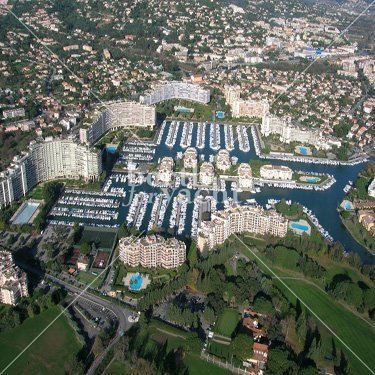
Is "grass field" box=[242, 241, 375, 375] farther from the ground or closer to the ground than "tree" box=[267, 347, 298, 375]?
closer to the ground

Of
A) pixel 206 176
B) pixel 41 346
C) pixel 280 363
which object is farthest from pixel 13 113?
pixel 280 363

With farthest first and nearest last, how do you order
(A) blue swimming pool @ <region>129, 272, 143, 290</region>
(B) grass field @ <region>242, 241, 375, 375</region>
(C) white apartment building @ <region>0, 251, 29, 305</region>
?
(A) blue swimming pool @ <region>129, 272, 143, 290</region>
(C) white apartment building @ <region>0, 251, 29, 305</region>
(B) grass field @ <region>242, 241, 375, 375</region>

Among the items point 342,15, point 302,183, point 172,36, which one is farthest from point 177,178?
point 342,15

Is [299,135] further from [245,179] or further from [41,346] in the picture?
[41,346]

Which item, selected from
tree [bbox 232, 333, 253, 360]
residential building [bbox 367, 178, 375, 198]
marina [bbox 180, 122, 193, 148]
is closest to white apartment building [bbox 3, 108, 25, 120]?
marina [bbox 180, 122, 193, 148]

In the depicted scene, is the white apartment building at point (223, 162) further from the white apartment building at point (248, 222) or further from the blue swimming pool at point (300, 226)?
the blue swimming pool at point (300, 226)

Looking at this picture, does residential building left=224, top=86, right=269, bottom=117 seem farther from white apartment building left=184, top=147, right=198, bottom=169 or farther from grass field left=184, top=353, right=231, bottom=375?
grass field left=184, top=353, right=231, bottom=375

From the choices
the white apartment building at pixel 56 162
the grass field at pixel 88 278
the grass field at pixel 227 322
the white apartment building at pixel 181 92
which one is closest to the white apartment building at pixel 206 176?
the white apartment building at pixel 56 162
